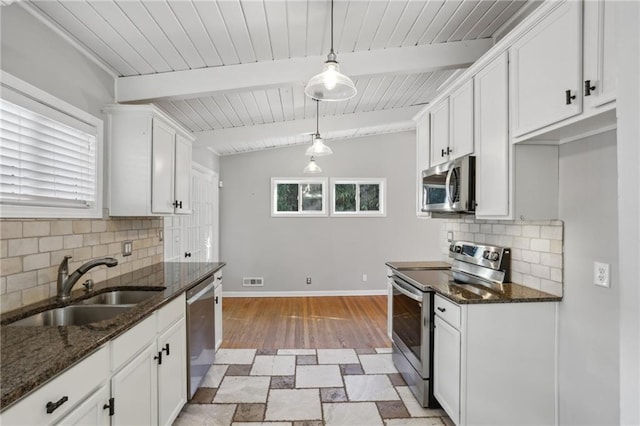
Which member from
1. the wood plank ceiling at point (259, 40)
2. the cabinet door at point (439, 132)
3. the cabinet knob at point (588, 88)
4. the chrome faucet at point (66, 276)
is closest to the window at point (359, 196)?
the wood plank ceiling at point (259, 40)

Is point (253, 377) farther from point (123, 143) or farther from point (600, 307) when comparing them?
point (600, 307)

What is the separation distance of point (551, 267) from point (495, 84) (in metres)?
1.22

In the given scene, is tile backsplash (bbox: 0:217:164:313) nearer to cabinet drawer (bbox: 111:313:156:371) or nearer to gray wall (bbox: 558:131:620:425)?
cabinet drawer (bbox: 111:313:156:371)

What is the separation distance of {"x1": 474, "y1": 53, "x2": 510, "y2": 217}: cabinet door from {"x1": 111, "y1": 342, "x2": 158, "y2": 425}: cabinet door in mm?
2253

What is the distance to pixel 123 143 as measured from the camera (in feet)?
8.11

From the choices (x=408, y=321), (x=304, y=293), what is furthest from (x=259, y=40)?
(x=304, y=293)

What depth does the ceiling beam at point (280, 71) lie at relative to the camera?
2619 millimetres

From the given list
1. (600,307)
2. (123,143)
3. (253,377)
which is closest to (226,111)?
(123,143)

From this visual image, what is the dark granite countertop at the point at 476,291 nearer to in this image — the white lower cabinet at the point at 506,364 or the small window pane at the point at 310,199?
the white lower cabinet at the point at 506,364

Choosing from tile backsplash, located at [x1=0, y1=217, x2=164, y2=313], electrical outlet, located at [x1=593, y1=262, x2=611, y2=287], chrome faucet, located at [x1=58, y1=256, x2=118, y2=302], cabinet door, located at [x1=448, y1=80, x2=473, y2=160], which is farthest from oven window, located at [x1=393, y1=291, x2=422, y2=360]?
tile backsplash, located at [x1=0, y1=217, x2=164, y2=313]

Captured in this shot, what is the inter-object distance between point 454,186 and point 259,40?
1.80m

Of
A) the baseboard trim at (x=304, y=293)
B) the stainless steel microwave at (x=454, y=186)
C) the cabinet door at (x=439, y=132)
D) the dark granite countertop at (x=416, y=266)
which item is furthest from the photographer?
the baseboard trim at (x=304, y=293)

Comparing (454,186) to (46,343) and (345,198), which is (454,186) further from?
(345,198)

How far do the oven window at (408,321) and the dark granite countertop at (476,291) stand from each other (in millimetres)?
190
